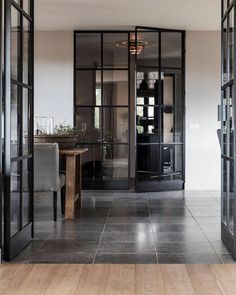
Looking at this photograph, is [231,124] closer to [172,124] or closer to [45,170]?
[45,170]

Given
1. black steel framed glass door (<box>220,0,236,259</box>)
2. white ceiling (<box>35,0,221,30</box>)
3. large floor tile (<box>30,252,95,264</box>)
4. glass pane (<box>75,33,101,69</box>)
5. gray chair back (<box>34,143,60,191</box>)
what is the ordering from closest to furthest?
large floor tile (<box>30,252,95,264</box>) → black steel framed glass door (<box>220,0,236,259</box>) → gray chair back (<box>34,143,60,191</box>) → white ceiling (<box>35,0,221,30</box>) → glass pane (<box>75,33,101,69</box>)

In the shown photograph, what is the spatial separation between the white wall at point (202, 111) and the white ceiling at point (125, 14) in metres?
0.42

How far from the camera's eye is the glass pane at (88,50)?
8.34m

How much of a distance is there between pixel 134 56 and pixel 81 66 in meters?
1.02

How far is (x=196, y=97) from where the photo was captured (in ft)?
27.7

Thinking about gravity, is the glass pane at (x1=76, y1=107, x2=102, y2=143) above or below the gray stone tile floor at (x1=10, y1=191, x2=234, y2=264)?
above

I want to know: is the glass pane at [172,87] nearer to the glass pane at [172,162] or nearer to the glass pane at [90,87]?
the glass pane at [172,162]

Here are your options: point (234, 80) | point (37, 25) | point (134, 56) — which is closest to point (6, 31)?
point (234, 80)

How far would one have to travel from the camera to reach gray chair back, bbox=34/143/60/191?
17.3 feet

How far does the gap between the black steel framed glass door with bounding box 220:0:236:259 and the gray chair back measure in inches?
78.1

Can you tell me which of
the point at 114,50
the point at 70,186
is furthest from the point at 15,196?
the point at 114,50

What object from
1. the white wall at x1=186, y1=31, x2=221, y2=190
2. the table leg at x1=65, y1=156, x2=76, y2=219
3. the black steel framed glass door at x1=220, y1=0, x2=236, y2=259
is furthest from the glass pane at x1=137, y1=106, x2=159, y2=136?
the black steel framed glass door at x1=220, y1=0, x2=236, y2=259

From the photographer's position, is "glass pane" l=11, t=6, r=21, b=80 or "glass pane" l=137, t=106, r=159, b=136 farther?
"glass pane" l=137, t=106, r=159, b=136

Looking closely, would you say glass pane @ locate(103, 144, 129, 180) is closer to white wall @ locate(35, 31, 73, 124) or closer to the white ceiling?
white wall @ locate(35, 31, 73, 124)
